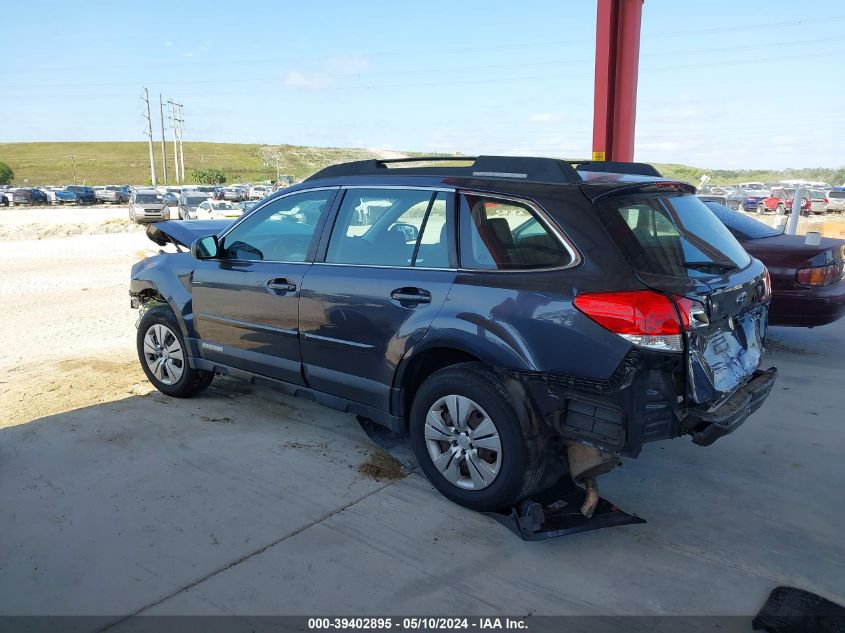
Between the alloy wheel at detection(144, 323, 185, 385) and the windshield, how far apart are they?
5569 mm

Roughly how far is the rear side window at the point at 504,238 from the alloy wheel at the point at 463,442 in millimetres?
747

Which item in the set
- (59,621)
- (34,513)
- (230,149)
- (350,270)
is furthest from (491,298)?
(230,149)

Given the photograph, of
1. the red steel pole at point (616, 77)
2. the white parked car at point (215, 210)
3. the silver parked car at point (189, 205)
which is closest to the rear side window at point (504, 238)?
the red steel pole at point (616, 77)

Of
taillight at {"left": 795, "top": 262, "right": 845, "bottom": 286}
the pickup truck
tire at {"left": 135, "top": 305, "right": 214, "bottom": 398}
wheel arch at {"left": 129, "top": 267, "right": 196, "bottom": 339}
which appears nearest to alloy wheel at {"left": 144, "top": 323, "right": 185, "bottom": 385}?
tire at {"left": 135, "top": 305, "right": 214, "bottom": 398}

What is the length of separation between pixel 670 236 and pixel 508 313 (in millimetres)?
961

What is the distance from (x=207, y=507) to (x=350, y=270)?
1571 mm

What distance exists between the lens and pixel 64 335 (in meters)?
8.10

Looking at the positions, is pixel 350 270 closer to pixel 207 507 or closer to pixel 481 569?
pixel 207 507

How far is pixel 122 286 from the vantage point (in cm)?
1207

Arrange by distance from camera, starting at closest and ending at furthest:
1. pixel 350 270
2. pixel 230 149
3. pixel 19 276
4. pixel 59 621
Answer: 1. pixel 59 621
2. pixel 350 270
3. pixel 19 276
4. pixel 230 149

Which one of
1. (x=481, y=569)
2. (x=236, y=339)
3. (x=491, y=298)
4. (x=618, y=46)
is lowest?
(x=481, y=569)

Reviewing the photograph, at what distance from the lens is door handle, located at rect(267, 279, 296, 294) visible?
14.6ft

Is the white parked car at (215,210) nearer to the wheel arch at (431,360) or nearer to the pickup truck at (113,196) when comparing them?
the wheel arch at (431,360)

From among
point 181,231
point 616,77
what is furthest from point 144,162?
point 181,231
